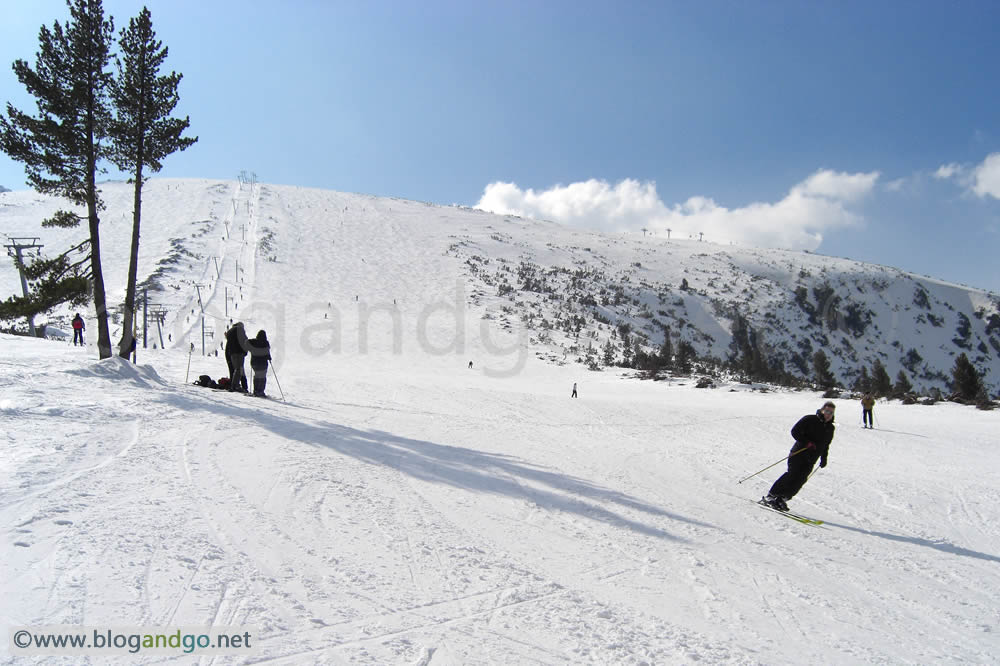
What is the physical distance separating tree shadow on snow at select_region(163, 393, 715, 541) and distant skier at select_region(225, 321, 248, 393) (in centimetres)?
354

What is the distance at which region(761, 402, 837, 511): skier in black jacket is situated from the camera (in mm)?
7617

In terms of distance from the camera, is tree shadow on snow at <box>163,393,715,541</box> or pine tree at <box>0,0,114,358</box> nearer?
tree shadow on snow at <box>163,393,715,541</box>

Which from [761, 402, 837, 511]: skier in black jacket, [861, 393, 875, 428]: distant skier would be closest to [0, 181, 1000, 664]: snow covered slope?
[761, 402, 837, 511]: skier in black jacket

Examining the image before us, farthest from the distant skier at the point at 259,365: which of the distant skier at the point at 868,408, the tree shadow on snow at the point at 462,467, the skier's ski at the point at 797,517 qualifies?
the distant skier at the point at 868,408

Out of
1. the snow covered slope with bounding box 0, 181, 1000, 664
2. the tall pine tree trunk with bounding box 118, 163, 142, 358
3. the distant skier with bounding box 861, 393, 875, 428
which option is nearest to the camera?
the snow covered slope with bounding box 0, 181, 1000, 664

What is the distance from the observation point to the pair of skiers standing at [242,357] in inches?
560

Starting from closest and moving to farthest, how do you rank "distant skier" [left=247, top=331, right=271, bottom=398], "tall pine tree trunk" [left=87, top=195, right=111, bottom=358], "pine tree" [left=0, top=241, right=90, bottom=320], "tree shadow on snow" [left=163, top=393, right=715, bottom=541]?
"tree shadow on snow" [left=163, top=393, right=715, bottom=541]
"pine tree" [left=0, top=241, right=90, bottom=320]
"tall pine tree trunk" [left=87, top=195, right=111, bottom=358]
"distant skier" [left=247, top=331, right=271, bottom=398]

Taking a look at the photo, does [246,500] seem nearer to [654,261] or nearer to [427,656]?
[427,656]

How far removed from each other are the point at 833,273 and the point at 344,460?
334 feet

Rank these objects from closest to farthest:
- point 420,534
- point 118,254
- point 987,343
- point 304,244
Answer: point 420,534
point 118,254
point 304,244
point 987,343

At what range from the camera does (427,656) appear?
328cm

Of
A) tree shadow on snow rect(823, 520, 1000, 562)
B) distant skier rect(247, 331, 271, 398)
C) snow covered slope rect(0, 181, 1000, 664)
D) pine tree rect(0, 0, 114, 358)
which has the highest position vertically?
pine tree rect(0, 0, 114, 358)

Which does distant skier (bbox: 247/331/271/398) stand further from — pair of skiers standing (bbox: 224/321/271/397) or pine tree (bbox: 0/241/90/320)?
pine tree (bbox: 0/241/90/320)

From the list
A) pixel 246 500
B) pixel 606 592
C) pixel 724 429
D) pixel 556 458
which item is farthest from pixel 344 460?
pixel 724 429
